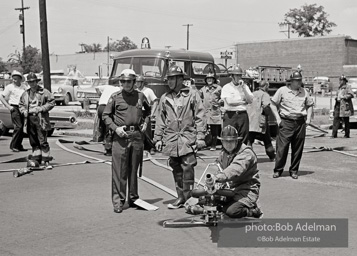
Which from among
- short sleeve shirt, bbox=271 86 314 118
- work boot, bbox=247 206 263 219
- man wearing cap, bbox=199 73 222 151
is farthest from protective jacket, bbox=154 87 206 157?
man wearing cap, bbox=199 73 222 151

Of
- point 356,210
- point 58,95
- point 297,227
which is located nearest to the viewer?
point 297,227

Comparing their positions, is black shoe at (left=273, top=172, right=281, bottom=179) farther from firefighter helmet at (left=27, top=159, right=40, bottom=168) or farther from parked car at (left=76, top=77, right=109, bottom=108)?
parked car at (left=76, top=77, right=109, bottom=108)

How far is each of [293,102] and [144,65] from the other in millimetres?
6738

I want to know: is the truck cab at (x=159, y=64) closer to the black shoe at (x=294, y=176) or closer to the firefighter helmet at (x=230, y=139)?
the black shoe at (x=294, y=176)

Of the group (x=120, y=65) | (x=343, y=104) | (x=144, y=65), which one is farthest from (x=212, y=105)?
(x=343, y=104)

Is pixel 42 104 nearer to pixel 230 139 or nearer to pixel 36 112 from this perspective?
pixel 36 112

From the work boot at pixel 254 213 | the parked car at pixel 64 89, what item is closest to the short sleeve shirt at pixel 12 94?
the work boot at pixel 254 213

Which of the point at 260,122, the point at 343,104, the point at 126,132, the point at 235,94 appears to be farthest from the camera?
the point at 343,104

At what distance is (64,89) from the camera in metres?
38.6

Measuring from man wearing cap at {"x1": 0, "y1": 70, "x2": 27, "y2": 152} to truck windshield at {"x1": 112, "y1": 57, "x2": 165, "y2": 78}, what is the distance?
3.19 metres

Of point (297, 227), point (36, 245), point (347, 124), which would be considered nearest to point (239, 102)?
point (297, 227)

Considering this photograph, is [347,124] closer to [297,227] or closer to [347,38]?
[297,227]

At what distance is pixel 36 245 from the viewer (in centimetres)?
621

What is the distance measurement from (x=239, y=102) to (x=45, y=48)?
11894 mm
